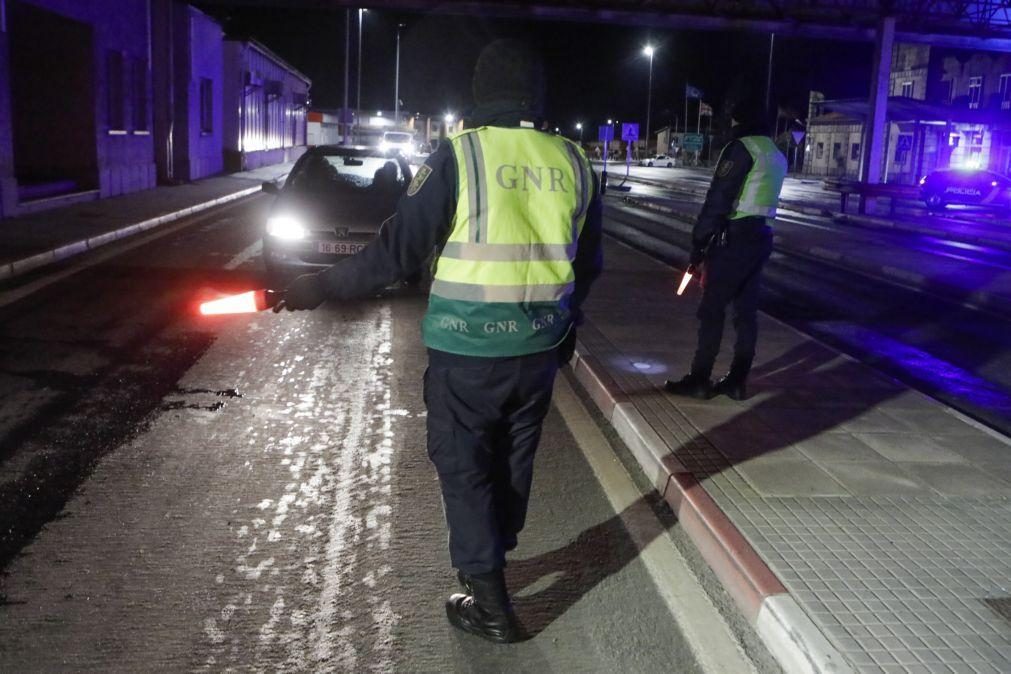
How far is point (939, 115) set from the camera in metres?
39.8

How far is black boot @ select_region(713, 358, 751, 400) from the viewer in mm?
6633

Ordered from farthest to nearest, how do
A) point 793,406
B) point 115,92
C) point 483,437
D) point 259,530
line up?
point 115,92
point 793,406
point 259,530
point 483,437

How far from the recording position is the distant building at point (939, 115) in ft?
134

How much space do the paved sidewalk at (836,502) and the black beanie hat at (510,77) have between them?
2.04 metres

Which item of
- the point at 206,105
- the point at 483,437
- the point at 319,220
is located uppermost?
the point at 206,105

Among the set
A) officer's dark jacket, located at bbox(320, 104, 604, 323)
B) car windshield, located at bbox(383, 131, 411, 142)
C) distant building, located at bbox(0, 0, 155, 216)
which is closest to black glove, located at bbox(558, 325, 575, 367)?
officer's dark jacket, located at bbox(320, 104, 604, 323)

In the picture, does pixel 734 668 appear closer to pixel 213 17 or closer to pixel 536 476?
pixel 536 476

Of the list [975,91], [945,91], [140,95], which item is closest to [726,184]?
[140,95]

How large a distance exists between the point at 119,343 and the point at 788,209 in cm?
2674

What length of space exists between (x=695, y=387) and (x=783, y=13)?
78.7 ft

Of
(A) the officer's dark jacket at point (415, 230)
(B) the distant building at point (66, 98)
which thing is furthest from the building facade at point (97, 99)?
(A) the officer's dark jacket at point (415, 230)

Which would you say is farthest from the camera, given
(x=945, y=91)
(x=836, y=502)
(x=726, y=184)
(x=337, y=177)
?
(x=945, y=91)

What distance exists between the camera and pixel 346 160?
12.6 metres

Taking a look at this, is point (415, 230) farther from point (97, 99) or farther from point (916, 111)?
point (916, 111)
